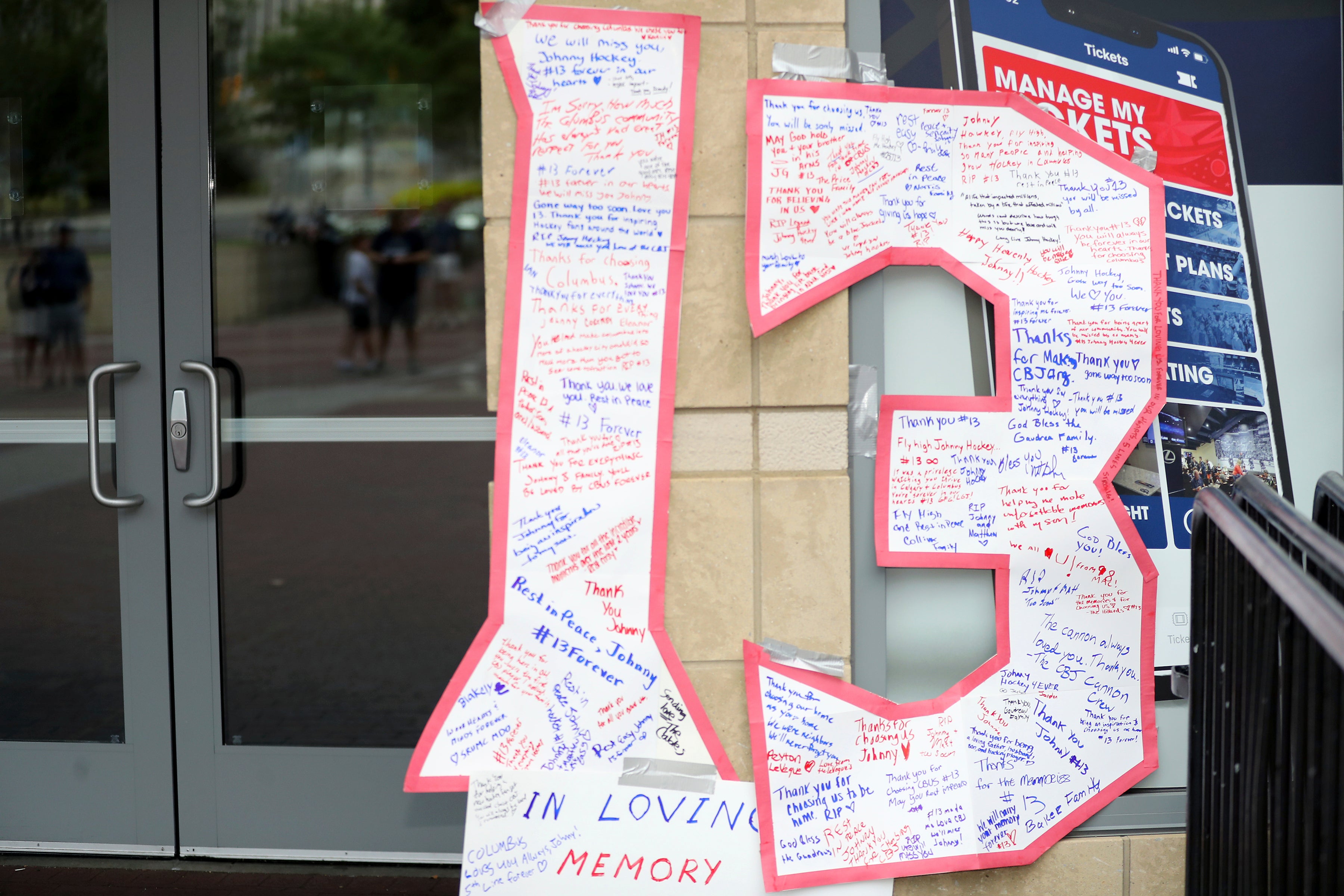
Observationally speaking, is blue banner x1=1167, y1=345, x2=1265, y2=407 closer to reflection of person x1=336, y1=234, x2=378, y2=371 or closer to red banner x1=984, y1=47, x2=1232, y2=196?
red banner x1=984, y1=47, x2=1232, y2=196

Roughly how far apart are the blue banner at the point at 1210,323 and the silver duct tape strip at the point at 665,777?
1607 millimetres

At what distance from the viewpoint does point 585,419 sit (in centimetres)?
279

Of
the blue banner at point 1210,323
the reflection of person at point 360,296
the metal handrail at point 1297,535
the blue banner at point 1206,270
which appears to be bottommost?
the metal handrail at point 1297,535

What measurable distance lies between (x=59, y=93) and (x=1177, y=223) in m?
3.25

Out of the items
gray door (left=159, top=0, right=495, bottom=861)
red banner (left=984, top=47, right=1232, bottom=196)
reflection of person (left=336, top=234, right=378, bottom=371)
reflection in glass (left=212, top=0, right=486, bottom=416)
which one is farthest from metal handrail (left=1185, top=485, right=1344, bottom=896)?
reflection of person (left=336, top=234, right=378, bottom=371)

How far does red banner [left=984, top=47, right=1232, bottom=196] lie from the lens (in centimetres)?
286

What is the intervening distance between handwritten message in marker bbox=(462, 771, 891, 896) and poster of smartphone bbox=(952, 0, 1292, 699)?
3.96 feet

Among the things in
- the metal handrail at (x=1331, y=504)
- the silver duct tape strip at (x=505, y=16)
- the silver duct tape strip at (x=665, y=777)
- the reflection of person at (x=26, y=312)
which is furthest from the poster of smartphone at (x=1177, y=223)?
the reflection of person at (x=26, y=312)

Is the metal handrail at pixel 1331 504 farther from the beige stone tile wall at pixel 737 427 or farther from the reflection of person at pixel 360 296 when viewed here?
the reflection of person at pixel 360 296

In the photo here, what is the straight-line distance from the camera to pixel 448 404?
1412 centimetres

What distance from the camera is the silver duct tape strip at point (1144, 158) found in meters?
2.89

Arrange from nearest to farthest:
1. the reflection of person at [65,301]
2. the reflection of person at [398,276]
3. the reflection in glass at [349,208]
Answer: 1. the reflection of person at [65,301]
2. the reflection in glass at [349,208]
3. the reflection of person at [398,276]

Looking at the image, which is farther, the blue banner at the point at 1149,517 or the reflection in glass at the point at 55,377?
the reflection in glass at the point at 55,377

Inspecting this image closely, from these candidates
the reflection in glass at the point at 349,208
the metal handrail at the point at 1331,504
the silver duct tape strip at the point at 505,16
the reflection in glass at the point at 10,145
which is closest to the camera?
the metal handrail at the point at 1331,504
